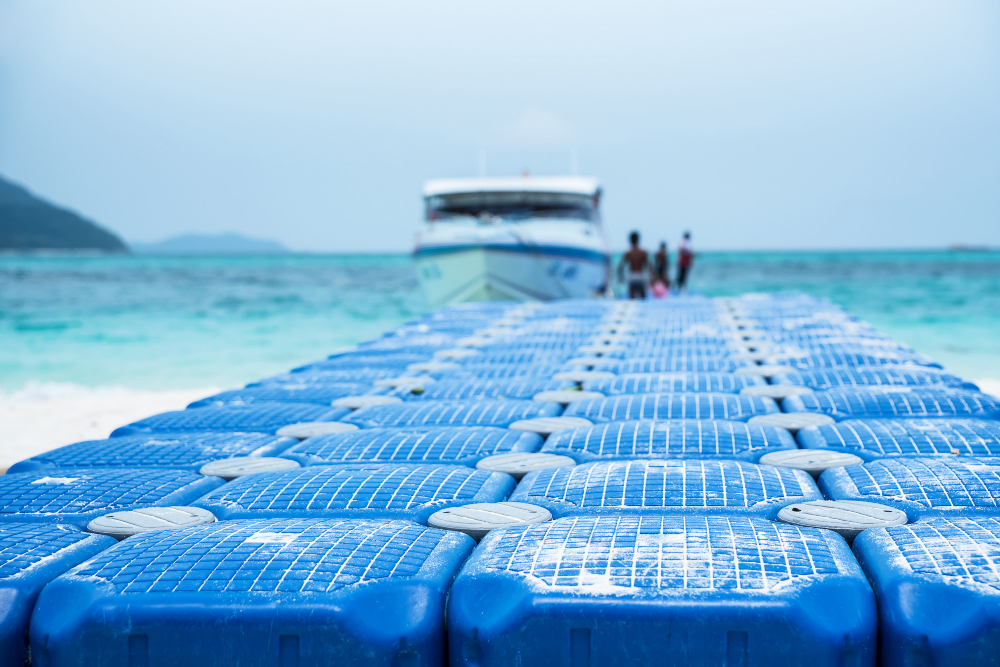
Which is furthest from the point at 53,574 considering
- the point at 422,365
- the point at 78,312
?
the point at 78,312

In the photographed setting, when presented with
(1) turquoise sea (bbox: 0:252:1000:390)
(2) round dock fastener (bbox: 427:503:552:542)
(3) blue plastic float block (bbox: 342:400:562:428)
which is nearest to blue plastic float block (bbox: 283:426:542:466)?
(3) blue plastic float block (bbox: 342:400:562:428)

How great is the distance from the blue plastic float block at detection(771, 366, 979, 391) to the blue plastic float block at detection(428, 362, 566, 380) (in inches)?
42.1

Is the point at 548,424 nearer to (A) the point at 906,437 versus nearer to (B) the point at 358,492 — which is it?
(B) the point at 358,492

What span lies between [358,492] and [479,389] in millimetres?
1643

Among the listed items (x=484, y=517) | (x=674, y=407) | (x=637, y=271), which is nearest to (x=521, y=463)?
(x=484, y=517)

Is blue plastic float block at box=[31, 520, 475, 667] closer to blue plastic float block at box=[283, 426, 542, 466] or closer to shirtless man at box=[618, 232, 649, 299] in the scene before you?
blue plastic float block at box=[283, 426, 542, 466]

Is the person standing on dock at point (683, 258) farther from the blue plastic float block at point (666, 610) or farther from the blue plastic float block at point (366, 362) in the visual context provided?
the blue plastic float block at point (666, 610)

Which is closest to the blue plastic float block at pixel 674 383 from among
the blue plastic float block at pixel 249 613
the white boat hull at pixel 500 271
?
the blue plastic float block at pixel 249 613

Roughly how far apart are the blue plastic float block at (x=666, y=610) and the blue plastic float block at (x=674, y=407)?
141cm

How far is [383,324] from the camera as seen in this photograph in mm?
17719

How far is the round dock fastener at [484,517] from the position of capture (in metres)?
1.65

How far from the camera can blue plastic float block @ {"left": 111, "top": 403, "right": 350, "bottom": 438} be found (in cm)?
287

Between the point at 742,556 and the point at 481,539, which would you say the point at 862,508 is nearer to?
the point at 742,556

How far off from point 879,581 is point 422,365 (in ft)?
10.5
